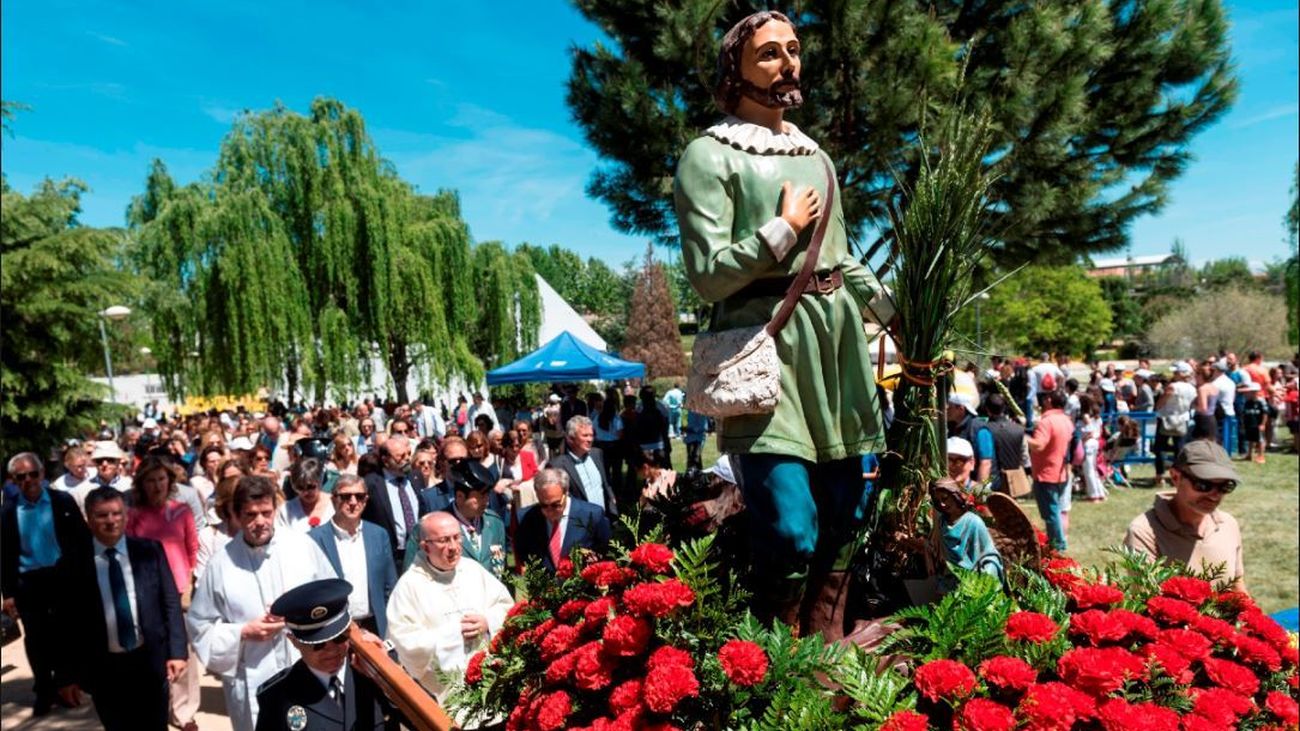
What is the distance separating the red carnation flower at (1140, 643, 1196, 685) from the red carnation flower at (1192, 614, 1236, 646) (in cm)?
17

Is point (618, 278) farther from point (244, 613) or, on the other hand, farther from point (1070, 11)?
point (244, 613)

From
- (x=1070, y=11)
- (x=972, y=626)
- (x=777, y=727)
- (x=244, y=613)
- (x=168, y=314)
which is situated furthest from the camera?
(x=168, y=314)

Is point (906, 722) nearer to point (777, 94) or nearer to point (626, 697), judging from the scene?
point (626, 697)

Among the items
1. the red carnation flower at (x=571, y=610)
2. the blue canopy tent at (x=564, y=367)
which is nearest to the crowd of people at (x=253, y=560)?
the red carnation flower at (x=571, y=610)

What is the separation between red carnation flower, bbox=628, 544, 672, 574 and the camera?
231cm

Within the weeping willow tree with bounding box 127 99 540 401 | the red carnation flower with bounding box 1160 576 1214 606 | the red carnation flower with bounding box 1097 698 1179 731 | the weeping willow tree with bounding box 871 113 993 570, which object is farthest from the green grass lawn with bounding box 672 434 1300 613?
the weeping willow tree with bounding box 127 99 540 401

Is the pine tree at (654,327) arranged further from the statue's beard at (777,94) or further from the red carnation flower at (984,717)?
the red carnation flower at (984,717)

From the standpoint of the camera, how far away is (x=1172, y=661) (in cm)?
212

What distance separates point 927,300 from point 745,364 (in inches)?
26.3

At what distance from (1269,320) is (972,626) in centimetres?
5159

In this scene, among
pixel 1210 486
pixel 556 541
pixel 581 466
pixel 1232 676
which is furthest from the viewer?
pixel 581 466

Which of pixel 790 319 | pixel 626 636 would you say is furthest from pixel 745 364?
pixel 626 636

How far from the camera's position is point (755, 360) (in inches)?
96.3

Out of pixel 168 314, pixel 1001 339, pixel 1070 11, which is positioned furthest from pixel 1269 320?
pixel 168 314
